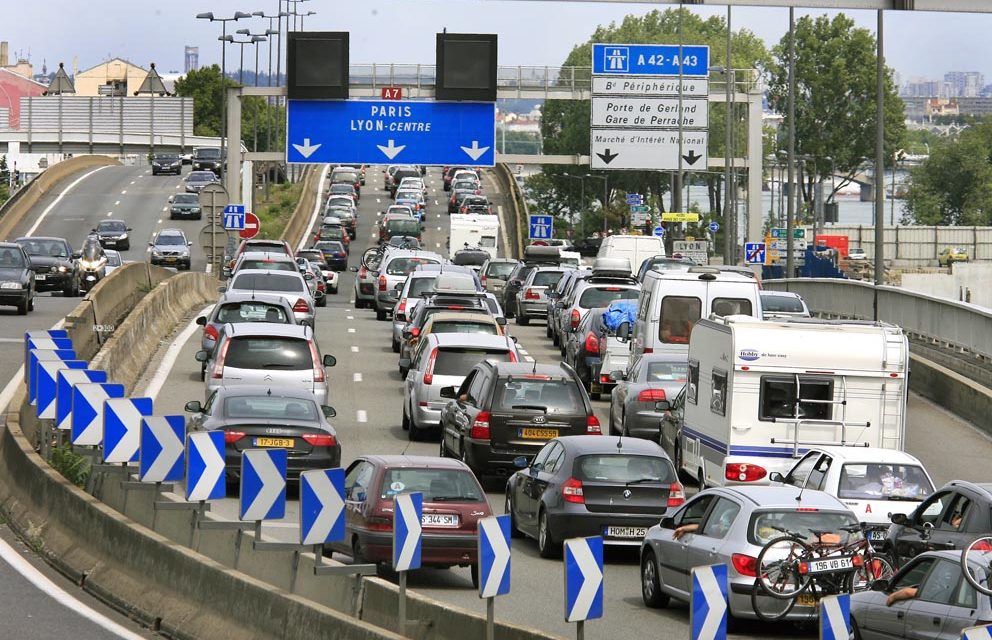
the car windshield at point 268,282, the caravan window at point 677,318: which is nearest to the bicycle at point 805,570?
the caravan window at point 677,318

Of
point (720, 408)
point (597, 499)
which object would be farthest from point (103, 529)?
point (720, 408)

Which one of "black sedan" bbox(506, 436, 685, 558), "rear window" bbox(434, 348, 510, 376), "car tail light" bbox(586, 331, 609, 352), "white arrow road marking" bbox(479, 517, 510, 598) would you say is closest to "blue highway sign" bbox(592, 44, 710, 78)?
"car tail light" bbox(586, 331, 609, 352)

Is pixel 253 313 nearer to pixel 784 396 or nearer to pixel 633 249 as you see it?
pixel 784 396

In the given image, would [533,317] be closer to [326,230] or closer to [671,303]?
[671,303]

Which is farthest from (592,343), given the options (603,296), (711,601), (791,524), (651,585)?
(711,601)

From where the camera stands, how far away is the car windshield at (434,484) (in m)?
17.3

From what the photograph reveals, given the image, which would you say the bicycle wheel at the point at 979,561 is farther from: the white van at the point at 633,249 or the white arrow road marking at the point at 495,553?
the white van at the point at 633,249

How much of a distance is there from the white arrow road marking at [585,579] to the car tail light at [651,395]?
1556 cm

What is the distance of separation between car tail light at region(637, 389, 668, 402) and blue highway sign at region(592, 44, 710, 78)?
36031mm

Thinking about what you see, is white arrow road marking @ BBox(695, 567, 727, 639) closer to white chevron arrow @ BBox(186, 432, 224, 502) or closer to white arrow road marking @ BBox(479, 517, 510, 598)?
white arrow road marking @ BBox(479, 517, 510, 598)

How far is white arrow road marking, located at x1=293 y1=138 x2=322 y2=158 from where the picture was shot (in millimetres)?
58000

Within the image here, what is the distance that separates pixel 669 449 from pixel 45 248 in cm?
3103

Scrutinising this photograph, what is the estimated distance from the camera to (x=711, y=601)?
10.7m

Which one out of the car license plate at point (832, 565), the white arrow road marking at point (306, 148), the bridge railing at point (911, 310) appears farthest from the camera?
the white arrow road marking at point (306, 148)
